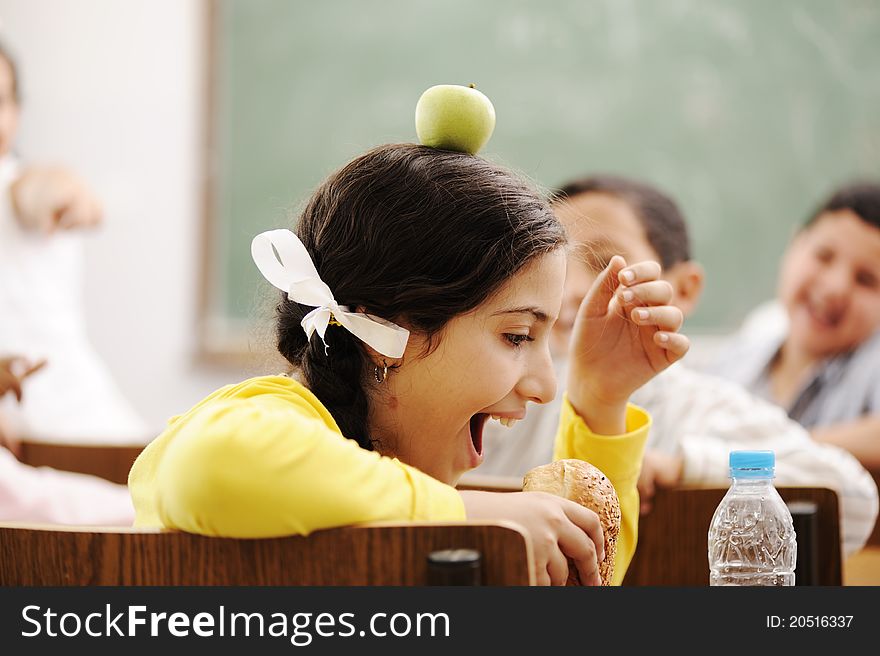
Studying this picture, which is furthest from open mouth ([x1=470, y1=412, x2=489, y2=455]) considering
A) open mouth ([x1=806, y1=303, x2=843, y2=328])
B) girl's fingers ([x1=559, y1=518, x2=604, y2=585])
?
open mouth ([x1=806, y1=303, x2=843, y2=328])

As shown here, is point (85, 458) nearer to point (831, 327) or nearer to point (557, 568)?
point (557, 568)

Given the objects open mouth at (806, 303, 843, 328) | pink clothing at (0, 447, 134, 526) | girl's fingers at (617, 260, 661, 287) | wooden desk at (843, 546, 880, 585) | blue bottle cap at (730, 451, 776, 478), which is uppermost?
open mouth at (806, 303, 843, 328)

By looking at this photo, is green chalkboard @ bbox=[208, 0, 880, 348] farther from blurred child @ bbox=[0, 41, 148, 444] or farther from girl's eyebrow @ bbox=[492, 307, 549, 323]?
girl's eyebrow @ bbox=[492, 307, 549, 323]

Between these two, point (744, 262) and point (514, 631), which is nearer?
point (514, 631)

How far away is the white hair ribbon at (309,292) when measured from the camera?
0.82 m

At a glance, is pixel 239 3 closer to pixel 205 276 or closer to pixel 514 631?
pixel 205 276

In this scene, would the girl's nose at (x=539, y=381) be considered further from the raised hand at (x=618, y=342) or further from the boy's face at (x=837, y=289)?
the boy's face at (x=837, y=289)

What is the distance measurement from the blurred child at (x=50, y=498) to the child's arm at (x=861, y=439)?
116cm

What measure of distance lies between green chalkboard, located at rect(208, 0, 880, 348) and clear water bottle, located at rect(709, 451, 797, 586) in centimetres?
193

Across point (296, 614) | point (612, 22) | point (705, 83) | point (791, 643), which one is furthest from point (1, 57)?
point (791, 643)

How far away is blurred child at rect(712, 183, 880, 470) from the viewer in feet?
6.53

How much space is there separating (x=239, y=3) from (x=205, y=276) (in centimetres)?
81

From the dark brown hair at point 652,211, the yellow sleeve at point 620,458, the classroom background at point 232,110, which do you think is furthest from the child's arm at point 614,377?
the classroom background at point 232,110

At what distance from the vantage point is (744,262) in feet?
9.33
